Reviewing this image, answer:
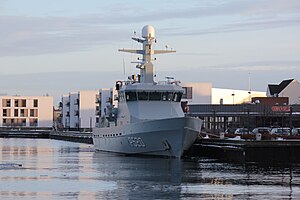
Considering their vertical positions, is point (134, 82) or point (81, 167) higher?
point (134, 82)

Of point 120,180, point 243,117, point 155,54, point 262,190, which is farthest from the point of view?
point 243,117

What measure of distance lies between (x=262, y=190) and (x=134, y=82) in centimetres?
3681

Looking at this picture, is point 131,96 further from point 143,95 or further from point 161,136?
point 161,136

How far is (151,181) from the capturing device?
4006cm

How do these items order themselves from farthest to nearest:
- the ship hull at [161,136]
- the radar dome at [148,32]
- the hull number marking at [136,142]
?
the radar dome at [148,32] → the hull number marking at [136,142] → the ship hull at [161,136]

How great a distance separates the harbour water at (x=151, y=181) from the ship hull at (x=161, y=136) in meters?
5.33

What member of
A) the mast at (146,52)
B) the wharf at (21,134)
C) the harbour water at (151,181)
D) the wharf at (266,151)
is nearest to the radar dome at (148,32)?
the mast at (146,52)

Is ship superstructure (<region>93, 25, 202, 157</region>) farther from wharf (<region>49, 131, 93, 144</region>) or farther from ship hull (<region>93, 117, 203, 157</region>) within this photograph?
wharf (<region>49, 131, 93, 144</region>)

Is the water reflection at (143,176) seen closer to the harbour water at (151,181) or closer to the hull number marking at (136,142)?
the harbour water at (151,181)

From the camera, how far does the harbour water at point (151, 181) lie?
33.3m

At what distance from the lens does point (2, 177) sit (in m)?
42.1

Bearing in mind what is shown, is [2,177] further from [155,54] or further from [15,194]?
[155,54]

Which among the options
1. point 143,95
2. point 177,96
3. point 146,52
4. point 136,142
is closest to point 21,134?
point 146,52

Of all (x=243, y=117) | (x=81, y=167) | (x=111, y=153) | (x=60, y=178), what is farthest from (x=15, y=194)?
(x=243, y=117)
